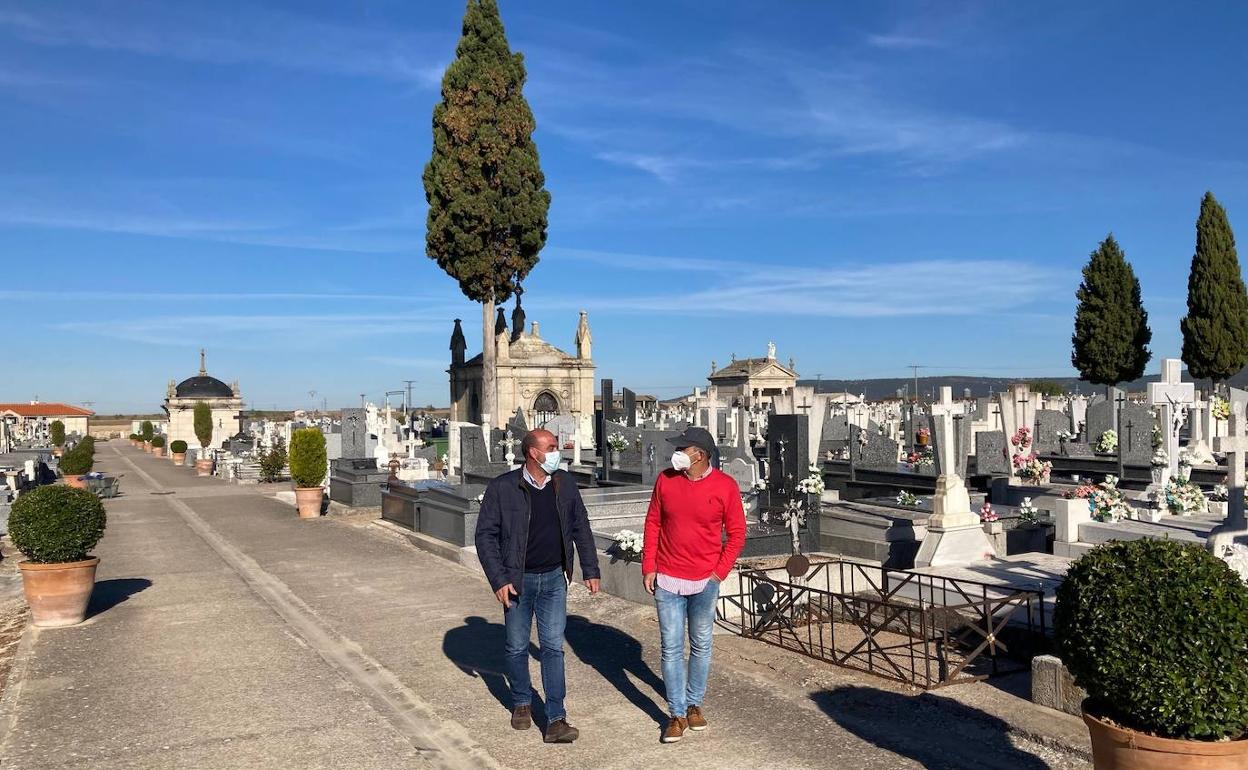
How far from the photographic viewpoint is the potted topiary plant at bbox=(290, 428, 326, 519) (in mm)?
18312

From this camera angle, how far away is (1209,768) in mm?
3617

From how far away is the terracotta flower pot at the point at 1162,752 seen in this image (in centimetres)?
362

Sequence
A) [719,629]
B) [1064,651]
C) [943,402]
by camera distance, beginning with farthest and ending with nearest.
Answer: [943,402] → [719,629] → [1064,651]

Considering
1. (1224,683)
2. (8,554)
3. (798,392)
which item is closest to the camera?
(1224,683)

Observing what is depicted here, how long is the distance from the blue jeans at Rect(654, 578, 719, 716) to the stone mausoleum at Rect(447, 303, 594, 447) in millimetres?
35020

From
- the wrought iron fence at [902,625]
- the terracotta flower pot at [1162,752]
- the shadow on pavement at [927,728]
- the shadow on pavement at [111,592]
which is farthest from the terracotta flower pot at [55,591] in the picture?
the terracotta flower pot at [1162,752]

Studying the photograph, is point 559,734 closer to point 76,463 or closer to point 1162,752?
point 1162,752

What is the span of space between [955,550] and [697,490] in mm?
5772

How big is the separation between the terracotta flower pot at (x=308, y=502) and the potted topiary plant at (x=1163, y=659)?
1614cm

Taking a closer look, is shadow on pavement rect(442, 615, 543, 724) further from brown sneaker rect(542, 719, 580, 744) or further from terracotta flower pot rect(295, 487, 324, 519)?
terracotta flower pot rect(295, 487, 324, 519)

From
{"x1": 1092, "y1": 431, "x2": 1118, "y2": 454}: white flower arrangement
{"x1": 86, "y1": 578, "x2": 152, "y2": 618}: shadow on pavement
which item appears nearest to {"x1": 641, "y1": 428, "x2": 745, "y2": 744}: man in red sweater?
{"x1": 86, "y1": 578, "x2": 152, "y2": 618}: shadow on pavement

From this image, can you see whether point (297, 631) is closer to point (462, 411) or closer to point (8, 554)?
point (8, 554)

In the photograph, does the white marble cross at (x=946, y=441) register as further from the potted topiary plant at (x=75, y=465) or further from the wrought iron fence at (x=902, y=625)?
the potted topiary plant at (x=75, y=465)

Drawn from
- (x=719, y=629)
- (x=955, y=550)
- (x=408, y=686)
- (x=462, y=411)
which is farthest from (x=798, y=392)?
(x=462, y=411)
